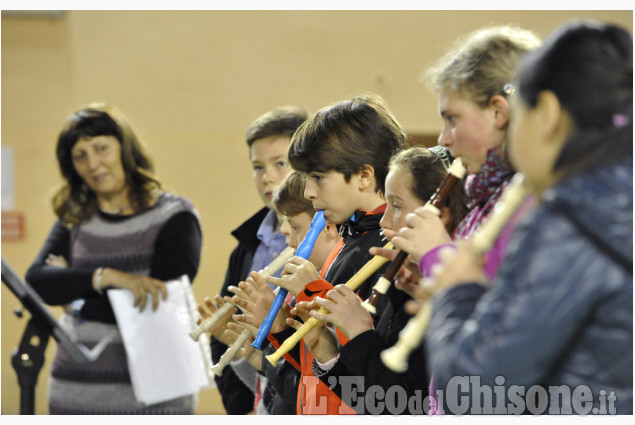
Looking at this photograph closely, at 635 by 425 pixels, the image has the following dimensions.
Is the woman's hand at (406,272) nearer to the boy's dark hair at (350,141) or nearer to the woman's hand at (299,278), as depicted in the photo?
the woman's hand at (299,278)

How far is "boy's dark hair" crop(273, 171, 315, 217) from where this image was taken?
7.38 ft

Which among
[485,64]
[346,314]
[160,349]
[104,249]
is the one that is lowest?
[160,349]

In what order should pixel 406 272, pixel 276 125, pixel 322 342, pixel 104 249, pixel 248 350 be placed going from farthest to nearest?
pixel 104 249, pixel 276 125, pixel 248 350, pixel 322 342, pixel 406 272

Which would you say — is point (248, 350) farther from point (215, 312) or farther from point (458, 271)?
point (458, 271)

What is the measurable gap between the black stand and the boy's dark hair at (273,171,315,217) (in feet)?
2.22

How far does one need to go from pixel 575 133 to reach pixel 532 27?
4.31 metres

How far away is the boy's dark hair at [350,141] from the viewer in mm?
1966

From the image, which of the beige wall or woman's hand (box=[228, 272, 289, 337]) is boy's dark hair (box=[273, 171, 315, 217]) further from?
the beige wall

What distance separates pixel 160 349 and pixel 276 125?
3.15ft

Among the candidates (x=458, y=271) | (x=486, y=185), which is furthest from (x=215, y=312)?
(x=458, y=271)

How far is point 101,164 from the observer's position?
3254 millimetres

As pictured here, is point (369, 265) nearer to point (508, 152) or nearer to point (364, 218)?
point (364, 218)

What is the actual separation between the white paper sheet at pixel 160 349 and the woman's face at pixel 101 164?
476 millimetres

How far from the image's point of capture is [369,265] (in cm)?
170
